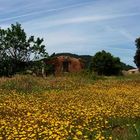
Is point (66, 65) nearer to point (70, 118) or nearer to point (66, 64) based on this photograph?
point (66, 64)

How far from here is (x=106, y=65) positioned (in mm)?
68625

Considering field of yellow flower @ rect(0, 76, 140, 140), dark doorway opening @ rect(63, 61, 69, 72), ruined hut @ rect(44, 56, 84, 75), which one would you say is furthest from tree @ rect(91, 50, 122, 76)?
field of yellow flower @ rect(0, 76, 140, 140)

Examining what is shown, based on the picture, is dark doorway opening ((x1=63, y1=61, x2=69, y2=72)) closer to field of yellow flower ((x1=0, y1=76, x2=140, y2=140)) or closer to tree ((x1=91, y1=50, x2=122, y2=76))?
tree ((x1=91, y1=50, x2=122, y2=76))

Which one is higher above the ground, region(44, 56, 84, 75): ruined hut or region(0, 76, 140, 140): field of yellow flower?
region(44, 56, 84, 75): ruined hut

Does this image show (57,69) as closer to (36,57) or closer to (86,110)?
(36,57)

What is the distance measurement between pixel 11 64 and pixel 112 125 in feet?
112

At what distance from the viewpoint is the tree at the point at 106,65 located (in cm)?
6769

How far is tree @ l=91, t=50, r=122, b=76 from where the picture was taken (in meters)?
67.7

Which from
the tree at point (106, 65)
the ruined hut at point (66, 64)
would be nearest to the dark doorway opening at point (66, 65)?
the ruined hut at point (66, 64)

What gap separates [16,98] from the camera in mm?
19547

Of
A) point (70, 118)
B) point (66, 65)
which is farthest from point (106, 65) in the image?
point (70, 118)

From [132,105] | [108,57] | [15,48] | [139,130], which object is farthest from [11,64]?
[139,130]

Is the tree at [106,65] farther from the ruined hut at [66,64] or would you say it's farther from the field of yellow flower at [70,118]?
the field of yellow flower at [70,118]

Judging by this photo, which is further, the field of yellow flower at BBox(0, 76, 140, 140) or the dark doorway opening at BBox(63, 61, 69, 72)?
the dark doorway opening at BBox(63, 61, 69, 72)
